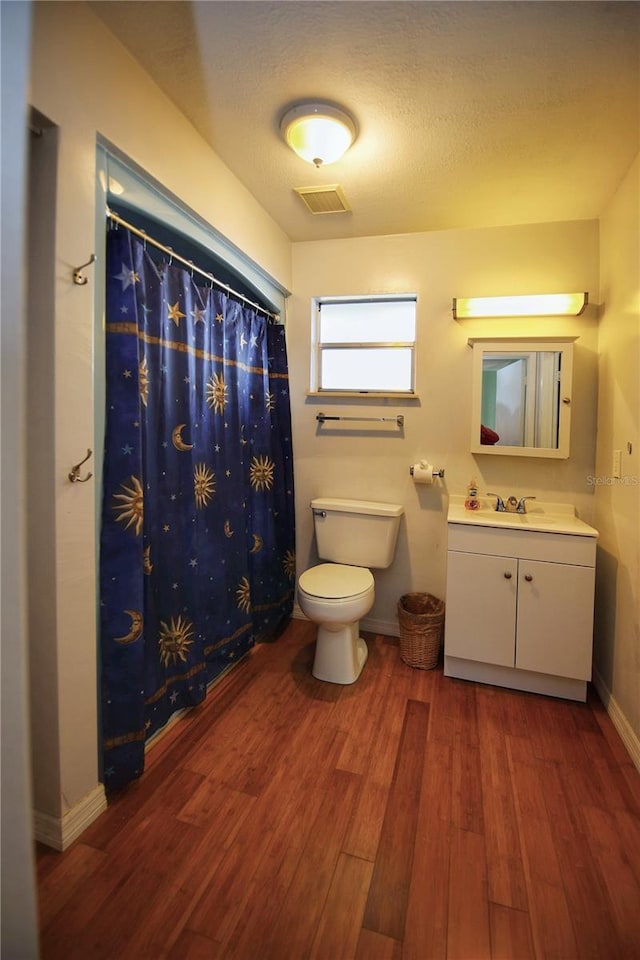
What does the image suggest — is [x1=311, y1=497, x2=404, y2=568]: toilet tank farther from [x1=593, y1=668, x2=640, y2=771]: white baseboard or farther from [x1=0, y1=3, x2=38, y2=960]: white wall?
[x1=0, y1=3, x2=38, y2=960]: white wall

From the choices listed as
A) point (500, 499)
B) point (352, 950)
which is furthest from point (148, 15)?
point (352, 950)

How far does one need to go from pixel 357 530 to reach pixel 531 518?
917mm

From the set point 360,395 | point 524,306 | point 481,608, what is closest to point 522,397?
point 524,306

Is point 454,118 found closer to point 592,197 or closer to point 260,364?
point 592,197

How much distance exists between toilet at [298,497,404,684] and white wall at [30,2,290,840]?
103 centimetres

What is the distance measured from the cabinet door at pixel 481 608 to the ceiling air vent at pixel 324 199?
1.82 metres

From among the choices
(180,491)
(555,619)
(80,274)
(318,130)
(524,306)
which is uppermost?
(318,130)

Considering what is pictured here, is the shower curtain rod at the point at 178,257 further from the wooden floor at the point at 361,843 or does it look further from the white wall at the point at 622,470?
the wooden floor at the point at 361,843

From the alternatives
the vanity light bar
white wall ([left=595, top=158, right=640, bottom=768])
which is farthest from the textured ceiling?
the vanity light bar

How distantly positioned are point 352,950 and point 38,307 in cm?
177

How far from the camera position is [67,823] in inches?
48.8

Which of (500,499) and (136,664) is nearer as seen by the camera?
(136,664)

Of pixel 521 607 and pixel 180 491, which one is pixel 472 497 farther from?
pixel 180 491

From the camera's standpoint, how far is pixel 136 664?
1410 mm
